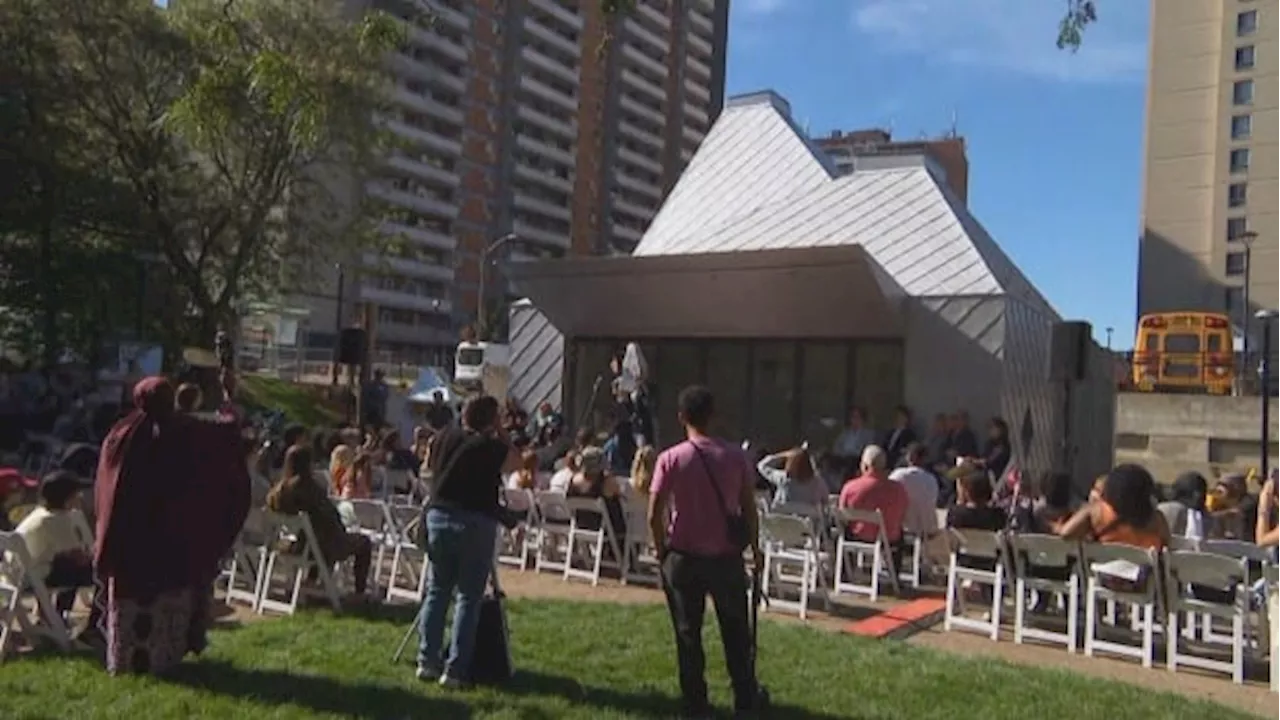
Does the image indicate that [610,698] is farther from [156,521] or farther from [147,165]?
[147,165]

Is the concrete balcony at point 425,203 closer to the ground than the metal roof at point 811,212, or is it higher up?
higher up

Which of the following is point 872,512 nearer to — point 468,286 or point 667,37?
point 468,286

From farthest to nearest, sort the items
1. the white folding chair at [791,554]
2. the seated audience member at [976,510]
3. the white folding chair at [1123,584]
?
the seated audience member at [976,510] < the white folding chair at [791,554] < the white folding chair at [1123,584]

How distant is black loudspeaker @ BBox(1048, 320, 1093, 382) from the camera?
13.4 metres

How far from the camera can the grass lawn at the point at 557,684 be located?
227 inches

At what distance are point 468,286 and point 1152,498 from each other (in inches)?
3053

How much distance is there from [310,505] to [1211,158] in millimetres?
69250

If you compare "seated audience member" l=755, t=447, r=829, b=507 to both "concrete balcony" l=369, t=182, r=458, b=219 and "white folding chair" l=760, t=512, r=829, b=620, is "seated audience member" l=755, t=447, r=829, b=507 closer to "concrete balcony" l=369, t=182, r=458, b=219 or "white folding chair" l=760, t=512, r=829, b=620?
"white folding chair" l=760, t=512, r=829, b=620

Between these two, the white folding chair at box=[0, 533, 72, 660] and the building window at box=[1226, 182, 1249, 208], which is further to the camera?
the building window at box=[1226, 182, 1249, 208]

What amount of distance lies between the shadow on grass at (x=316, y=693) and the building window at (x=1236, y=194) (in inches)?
2753

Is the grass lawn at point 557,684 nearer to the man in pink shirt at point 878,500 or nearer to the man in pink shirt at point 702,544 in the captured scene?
the man in pink shirt at point 702,544

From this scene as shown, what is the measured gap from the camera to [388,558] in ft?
36.1

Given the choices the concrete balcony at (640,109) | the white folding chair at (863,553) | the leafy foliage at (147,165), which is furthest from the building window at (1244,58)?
the white folding chair at (863,553)

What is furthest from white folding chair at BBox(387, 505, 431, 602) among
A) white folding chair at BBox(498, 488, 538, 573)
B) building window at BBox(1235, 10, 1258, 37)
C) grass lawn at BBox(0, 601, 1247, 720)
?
building window at BBox(1235, 10, 1258, 37)
